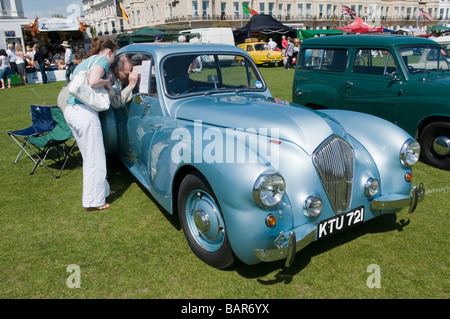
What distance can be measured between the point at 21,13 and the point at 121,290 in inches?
1646

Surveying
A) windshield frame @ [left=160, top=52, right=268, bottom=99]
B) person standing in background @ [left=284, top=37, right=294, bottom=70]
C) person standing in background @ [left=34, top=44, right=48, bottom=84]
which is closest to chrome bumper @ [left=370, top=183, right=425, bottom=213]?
windshield frame @ [left=160, top=52, right=268, bottom=99]

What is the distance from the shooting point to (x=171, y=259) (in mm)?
3145

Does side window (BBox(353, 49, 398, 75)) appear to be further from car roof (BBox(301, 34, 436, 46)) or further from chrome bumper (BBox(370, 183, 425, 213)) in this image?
chrome bumper (BBox(370, 183, 425, 213))

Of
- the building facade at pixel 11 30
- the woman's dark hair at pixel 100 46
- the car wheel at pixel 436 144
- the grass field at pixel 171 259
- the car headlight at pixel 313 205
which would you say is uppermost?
the building facade at pixel 11 30

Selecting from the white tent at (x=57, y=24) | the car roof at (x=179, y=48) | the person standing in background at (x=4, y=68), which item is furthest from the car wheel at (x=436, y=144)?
the white tent at (x=57, y=24)

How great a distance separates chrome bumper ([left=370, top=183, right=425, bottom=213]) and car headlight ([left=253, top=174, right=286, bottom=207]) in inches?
41.3

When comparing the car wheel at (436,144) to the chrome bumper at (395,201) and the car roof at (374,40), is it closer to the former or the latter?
the car roof at (374,40)

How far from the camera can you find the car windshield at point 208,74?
149 inches

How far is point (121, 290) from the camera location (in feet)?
9.03

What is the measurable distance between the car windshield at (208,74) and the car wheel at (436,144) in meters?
2.88

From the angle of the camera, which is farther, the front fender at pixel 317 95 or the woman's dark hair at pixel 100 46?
the front fender at pixel 317 95

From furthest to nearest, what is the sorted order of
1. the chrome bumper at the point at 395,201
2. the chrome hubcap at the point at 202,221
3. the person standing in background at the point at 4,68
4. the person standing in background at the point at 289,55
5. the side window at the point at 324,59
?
the person standing in background at the point at 289,55
the person standing in background at the point at 4,68
the side window at the point at 324,59
the chrome bumper at the point at 395,201
the chrome hubcap at the point at 202,221

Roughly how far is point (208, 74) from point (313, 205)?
83.9 inches

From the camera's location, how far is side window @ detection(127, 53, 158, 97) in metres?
3.83
